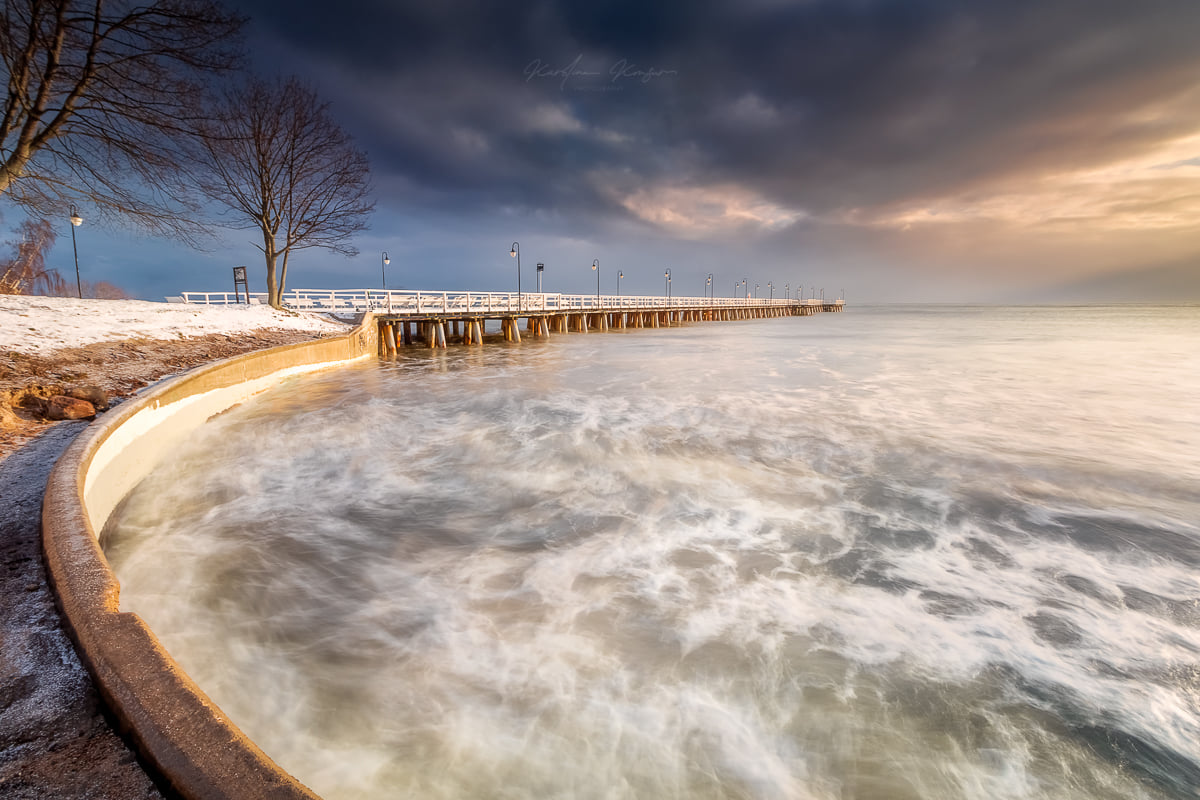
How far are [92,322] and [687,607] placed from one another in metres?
13.0

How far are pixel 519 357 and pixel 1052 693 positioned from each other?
20.1 meters

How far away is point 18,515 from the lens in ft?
10.6

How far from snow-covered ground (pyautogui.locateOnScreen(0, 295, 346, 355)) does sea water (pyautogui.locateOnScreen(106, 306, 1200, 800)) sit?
3.09 meters

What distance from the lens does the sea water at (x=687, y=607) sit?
9.12 ft

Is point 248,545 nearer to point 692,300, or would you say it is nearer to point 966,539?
point 966,539

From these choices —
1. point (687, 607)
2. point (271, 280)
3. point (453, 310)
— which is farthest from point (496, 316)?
point (687, 607)

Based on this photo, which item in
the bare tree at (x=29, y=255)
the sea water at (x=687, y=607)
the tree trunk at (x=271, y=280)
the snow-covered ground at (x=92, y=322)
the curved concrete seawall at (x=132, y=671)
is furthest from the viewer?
the bare tree at (x=29, y=255)

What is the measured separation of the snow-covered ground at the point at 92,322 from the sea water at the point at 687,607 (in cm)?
309

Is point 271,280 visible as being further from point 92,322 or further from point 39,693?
point 39,693

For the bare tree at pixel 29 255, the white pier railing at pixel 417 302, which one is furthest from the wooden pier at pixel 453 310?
the bare tree at pixel 29 255

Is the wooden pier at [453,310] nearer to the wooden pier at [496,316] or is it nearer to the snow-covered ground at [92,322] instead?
the wooden pier at [496,316]

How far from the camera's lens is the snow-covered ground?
27.6ft

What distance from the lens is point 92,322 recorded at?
1055 cm

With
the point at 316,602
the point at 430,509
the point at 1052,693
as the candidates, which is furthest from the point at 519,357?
the point at 1052,693
